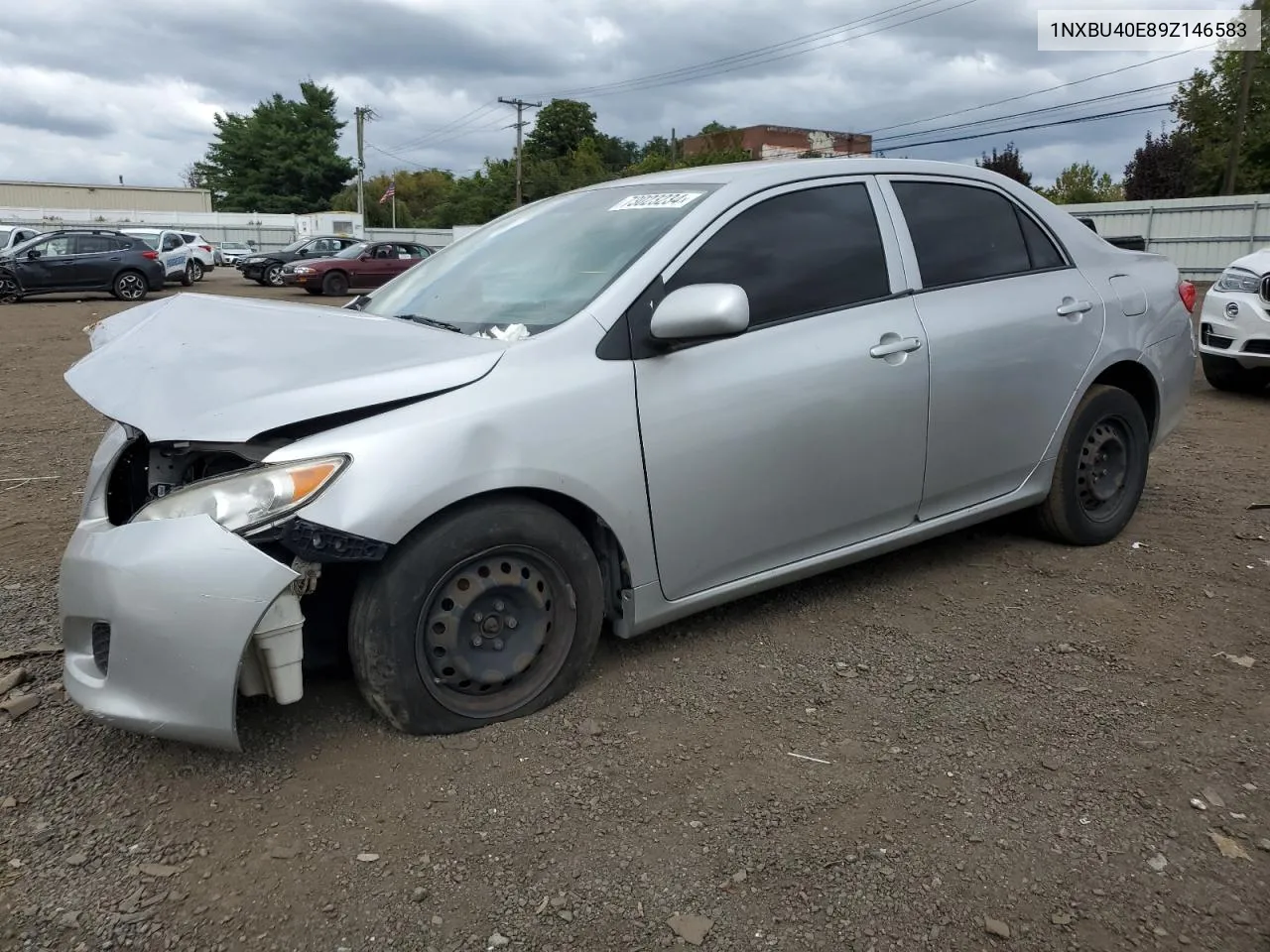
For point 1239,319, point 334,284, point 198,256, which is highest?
point 198,256

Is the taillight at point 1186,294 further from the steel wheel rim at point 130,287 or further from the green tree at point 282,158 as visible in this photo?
the green tree at point 282,158

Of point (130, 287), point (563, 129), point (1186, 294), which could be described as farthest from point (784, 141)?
point (1186, 294)

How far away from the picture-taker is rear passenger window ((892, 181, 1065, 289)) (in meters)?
3.75

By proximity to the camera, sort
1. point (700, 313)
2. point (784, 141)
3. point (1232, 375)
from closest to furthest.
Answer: point (700, 313), point (1232, 375), point (784, 141)

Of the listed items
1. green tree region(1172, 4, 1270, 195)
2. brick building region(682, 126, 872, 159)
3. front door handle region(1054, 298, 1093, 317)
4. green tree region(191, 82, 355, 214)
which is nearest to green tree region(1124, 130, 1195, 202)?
green tree region(1172, 4, 1270, 195)

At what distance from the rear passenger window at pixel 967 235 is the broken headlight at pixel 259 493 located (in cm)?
238

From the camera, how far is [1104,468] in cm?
438

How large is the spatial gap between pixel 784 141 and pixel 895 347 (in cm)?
6382

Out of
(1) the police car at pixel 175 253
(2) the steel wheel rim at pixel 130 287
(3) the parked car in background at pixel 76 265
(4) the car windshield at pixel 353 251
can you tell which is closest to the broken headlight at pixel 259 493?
(3) the parked car in background at pixel 76 265

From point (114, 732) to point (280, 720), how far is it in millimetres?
468

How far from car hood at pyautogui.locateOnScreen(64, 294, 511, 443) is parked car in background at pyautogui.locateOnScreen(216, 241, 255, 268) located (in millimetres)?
46782

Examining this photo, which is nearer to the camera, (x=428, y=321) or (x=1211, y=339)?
(x=428, y=321)

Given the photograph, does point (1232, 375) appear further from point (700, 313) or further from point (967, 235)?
point (700, 313)

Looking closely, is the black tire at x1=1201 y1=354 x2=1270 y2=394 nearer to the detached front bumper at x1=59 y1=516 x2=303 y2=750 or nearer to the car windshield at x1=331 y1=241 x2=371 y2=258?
the detached front bumper at x1=59 y1=516 x2=303 y2=750
